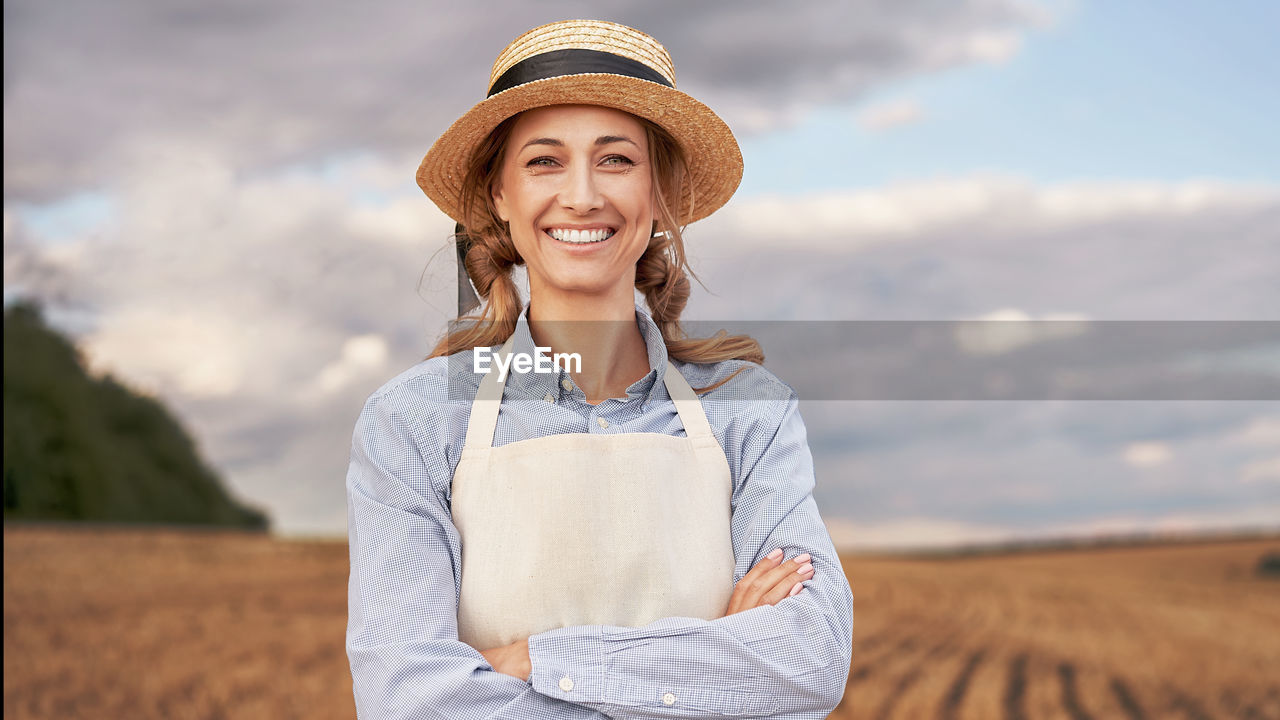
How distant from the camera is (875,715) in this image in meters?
5.05

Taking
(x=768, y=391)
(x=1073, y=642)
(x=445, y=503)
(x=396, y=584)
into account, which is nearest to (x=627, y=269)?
(x=768, y=391)

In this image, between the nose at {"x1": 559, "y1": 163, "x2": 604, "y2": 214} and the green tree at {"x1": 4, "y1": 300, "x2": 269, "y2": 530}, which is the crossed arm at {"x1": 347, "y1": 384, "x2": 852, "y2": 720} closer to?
the nose at {"x1": 559, "y1": 163, "x2": 604, "y2": 214}

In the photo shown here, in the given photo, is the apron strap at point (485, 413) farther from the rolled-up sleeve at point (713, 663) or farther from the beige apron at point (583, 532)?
the rolled-up sleeve at point (713, 663)

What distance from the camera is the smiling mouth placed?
6.26 feet

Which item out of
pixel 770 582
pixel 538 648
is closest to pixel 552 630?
pixel 538 648

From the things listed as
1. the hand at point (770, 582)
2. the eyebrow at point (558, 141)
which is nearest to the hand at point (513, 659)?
the hand at point (770, 582)

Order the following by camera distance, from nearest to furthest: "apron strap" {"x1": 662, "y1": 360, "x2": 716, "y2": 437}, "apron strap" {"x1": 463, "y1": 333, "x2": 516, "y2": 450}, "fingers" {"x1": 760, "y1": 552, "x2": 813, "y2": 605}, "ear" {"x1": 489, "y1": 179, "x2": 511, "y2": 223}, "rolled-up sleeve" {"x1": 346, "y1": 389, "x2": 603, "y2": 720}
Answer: "rolled-up sleeve" {"x1": 346, "y1": 389, "x2": 603, "y2": 720} → "fingers" {"x1": 760, "y1": 552, "x2": 813, "y2": 605} → "apron strap" {"x1": 463, "y1": 333, "x2": 516, "y2": 450} → "apron strap" {"x1": 662, "y1": 360, "x2": 716, "y2": 437} → "ear" {"x1": 489, "y1": 179, "x2": 511, "y2": 223}

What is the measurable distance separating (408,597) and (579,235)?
2.39 feet

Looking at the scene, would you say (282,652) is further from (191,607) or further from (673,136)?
(673,136)
